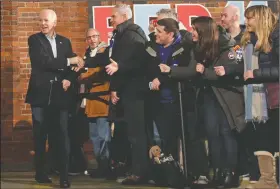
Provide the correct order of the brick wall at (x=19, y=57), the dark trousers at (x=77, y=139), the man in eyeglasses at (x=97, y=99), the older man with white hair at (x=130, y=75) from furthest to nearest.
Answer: the brick wall at (x=19, y=57)
the dark trousers at (x=77, y=139)
the man in eyeglasses at (x=97, y=99)
the older man with white hair at (x=130, y=75)

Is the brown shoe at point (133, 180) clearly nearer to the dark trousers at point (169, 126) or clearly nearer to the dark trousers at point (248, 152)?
the dark trousers at point (169, 126)

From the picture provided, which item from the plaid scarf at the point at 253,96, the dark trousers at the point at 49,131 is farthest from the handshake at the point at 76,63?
the plaid scarf at the point at 253,96

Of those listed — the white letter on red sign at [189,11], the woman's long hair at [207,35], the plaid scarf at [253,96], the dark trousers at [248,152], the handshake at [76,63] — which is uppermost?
the white letter on red sign at [189,11]

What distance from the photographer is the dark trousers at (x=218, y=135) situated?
6262 mm

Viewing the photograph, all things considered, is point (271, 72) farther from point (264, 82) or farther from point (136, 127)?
point (136, 127)

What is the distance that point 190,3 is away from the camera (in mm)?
7844

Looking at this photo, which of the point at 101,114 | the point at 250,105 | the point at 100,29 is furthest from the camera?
the point at 100,29

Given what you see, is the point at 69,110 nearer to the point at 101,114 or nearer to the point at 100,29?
the point at 101,114

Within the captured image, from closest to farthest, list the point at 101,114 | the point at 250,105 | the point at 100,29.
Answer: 1. the point at 250,105
2. the point at 101,114
3. the point at 100,29

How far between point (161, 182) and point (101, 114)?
3.20 feet

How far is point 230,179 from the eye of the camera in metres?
6.17

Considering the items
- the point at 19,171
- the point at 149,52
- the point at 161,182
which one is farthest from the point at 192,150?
the point at 19,171

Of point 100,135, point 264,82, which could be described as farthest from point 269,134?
point 100,135

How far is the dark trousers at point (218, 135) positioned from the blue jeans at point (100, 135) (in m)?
1.12
